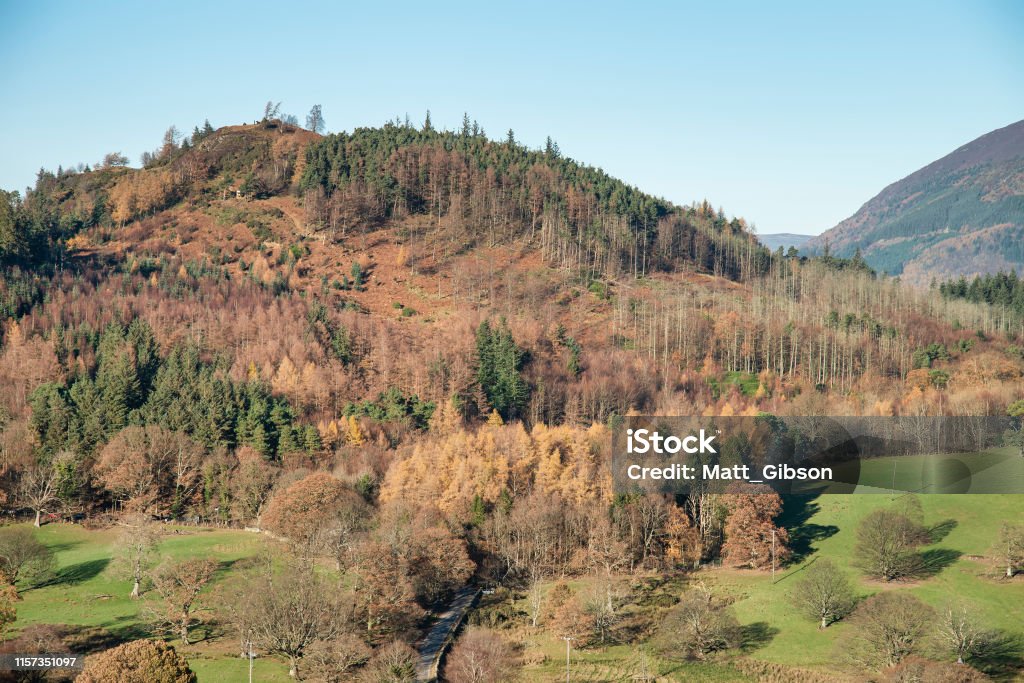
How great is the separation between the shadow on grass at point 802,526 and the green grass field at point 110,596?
4666 cm

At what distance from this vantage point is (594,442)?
96.1m

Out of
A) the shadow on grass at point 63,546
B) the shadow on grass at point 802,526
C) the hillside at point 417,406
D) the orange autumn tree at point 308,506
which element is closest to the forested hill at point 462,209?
the hillside at point 417,406

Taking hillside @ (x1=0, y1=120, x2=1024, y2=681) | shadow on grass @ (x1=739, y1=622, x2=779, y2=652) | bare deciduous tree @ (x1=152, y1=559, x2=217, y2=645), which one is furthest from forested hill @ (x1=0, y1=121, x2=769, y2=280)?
bare deciduous tree @ (x1=152, y1=559, x2=217, y2=645)

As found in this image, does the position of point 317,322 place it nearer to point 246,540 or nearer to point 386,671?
point 246,540

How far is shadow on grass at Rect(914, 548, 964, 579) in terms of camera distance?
73625mm

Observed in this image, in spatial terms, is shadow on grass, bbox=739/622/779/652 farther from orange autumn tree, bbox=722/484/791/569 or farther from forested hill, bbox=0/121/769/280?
forested hill, bbox=0/121/769/280

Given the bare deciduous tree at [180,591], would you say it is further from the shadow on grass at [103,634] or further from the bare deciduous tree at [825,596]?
the bare deciduous tree at [825,596]

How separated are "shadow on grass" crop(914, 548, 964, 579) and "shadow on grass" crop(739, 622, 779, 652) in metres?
14.4

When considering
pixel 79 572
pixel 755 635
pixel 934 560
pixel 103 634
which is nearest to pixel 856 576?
pixel 934 560

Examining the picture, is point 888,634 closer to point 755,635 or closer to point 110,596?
point 755,635

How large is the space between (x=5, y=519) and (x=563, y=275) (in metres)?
100

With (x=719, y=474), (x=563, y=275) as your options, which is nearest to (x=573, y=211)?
(x=563, y=275)

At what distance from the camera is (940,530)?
79.8 meters

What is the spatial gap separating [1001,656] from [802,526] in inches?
1049
